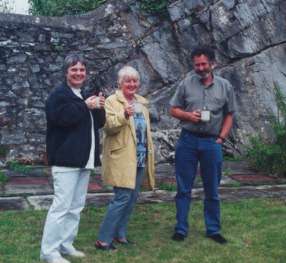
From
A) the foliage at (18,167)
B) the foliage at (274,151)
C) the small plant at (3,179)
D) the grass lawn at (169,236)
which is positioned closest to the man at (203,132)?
the grass lawn at (169,236)

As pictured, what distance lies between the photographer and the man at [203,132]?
5.08 m

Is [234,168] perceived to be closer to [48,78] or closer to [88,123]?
[48,78]

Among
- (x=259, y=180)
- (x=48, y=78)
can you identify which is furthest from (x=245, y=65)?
(x=48, y=78)

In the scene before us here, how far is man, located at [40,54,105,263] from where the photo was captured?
434 cm

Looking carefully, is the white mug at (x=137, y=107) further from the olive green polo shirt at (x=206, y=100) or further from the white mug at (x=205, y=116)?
the white mug at (x=205, y=116)

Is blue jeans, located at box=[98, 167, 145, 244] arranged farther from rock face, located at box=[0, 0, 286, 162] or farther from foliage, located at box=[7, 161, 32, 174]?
rock face, located at box=[0, 0, 286, 162]

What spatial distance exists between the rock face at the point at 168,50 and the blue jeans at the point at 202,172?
4.02m

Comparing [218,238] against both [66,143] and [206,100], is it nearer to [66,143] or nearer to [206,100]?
[206,100]

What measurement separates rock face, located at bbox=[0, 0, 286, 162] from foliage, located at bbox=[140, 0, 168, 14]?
Result: 0.08 meters

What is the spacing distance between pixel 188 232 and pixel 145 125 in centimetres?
112

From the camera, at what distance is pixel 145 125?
16.2 ft

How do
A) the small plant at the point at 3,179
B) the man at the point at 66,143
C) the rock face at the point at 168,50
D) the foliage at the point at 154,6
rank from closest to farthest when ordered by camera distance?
the man at the point at 66,143
the small plant at the point at 3,179
the rock face at the point at 168,50
the foliage at the point at 154,6

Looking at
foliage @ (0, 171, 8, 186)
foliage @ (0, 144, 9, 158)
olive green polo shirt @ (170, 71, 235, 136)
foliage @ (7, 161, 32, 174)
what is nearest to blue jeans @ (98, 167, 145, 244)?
olive green polo shirt @ (170, 71, 235, 136)

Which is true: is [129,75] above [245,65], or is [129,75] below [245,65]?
below
